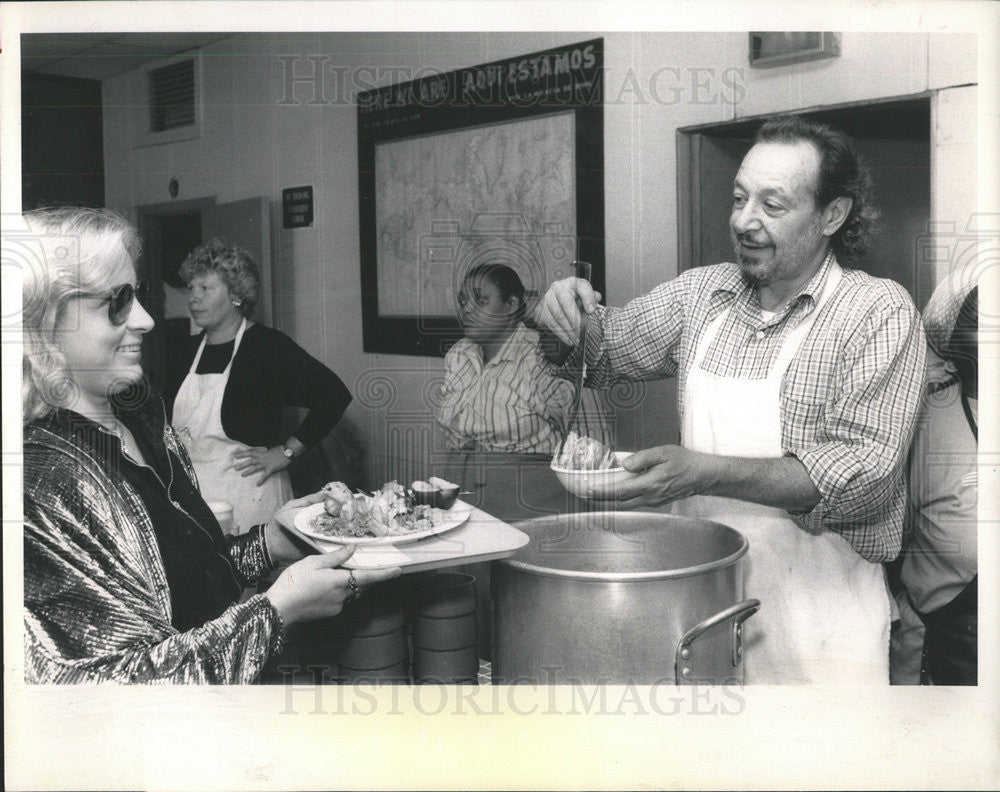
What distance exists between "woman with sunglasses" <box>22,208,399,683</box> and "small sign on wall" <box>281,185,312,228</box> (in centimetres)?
22

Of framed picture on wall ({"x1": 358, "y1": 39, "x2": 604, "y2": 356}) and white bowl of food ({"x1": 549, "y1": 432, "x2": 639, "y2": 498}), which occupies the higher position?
framed picture on wall ({"x1": 358, "y1": 39, "x2": 604, "y2": 356})

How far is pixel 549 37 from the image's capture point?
1.37 metres

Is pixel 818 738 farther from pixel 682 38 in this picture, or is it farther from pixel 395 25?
pixel 395 25

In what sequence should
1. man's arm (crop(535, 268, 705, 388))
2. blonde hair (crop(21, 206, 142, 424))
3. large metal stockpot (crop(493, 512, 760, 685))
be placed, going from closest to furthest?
1. large metal stockpot (crop(493, 512, 760, 685))
2. blonde hair (crop(21, 206, 142, 424))
3. man's arm (crop(535, 268, 705, 388))

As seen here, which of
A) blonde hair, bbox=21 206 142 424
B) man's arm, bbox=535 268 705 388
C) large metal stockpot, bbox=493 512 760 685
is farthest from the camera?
man's arm, bbox=535 268 705 388

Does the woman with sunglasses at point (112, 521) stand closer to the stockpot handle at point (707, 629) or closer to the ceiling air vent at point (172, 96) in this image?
the ceiling air vent at point (172, 96)

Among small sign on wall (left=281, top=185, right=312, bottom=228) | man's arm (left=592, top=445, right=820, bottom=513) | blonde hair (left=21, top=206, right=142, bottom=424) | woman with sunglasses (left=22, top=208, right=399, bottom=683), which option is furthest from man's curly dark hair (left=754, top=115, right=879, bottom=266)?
blonde hair (left=21, top=206, right=142, bottom=424)

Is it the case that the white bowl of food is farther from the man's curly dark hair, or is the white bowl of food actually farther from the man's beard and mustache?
the man's curly dark hair

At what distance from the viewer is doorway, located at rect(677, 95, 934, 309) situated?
52.9 inches

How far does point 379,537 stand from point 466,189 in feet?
1.77

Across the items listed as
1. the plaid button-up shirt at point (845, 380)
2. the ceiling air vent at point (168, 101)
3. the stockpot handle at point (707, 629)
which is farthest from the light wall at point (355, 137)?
the stockpot handle at point (707, 629)

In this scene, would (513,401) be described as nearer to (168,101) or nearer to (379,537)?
(379,537)

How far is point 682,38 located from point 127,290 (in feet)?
2.93

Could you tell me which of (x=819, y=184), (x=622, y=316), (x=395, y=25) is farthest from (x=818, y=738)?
(x=395, y=25)
